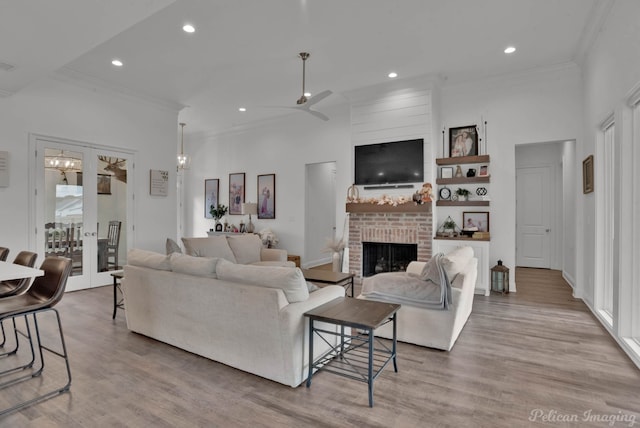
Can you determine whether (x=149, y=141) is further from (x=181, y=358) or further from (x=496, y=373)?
(x=496, y=373)

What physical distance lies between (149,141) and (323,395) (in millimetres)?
5653

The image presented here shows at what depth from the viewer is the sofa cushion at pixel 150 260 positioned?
3201 mm

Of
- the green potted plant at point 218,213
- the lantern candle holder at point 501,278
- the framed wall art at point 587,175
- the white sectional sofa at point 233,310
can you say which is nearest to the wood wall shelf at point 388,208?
the lantern candle holder at point 501,278

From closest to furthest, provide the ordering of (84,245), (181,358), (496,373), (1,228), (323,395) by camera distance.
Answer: (323,395) < (496,373) < (181,358) < (1,228) < (84,245)

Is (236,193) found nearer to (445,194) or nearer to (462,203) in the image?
(445,194)

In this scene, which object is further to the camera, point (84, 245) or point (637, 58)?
point (84, 245)

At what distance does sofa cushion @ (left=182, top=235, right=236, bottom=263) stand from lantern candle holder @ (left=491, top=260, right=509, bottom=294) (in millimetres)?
3959

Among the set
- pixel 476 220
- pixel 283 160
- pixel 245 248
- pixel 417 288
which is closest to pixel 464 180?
pixel 476 220

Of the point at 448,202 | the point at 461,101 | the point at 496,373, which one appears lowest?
the point at 496,373

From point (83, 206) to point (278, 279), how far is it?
456 centimetres

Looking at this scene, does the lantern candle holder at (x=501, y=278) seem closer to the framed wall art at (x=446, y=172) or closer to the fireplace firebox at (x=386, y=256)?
the fireplace firebox at (x=386, y=256)

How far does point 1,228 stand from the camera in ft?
15.1

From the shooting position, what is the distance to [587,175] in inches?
178

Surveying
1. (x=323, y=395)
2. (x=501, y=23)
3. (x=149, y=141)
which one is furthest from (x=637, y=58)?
(x=149, y=141)
